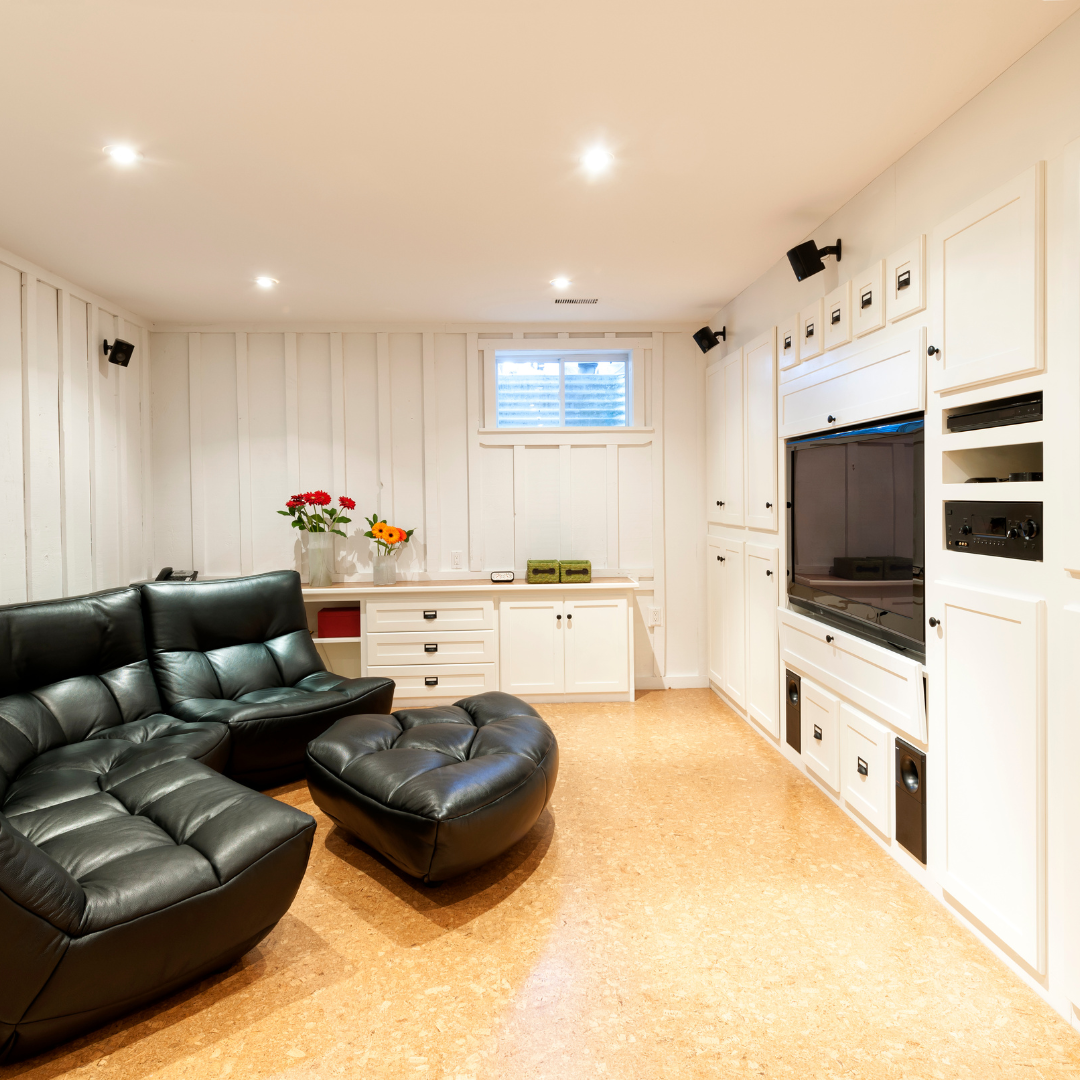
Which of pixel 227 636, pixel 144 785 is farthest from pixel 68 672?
pixel 144 785

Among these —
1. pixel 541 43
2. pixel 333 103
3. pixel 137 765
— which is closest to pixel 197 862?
pixel 137 765

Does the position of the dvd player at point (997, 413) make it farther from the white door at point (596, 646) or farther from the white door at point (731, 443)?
the white door at point (596, 646)

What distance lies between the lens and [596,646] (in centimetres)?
429

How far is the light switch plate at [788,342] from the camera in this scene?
10.1ft

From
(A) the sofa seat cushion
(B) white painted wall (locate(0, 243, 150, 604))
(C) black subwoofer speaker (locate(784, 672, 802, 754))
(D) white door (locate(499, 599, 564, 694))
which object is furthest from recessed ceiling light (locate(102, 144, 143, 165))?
(C) black subwoofer speaker (locate(784, 672, 802, 754))

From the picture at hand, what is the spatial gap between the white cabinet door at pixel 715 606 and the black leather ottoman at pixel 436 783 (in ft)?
6.45

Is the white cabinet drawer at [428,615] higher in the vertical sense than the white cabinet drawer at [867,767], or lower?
higher

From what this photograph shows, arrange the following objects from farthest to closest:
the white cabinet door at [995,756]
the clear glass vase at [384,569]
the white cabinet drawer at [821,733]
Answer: the clear glass vase at [384,569]
the white cabinet drawer at [821,733]
the white cabinet door at [995,756]

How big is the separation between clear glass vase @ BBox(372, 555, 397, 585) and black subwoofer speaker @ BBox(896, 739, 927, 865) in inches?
123

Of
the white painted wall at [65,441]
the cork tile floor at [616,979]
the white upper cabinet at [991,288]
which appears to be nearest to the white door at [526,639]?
the cork tile floor at [616,979]

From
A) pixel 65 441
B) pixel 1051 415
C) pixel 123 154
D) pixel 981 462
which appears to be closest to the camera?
pixel 1051 415

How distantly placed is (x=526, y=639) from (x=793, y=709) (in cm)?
171

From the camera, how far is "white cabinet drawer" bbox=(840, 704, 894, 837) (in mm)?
2402

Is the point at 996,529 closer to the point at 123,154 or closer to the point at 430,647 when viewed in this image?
the point at 123,154
